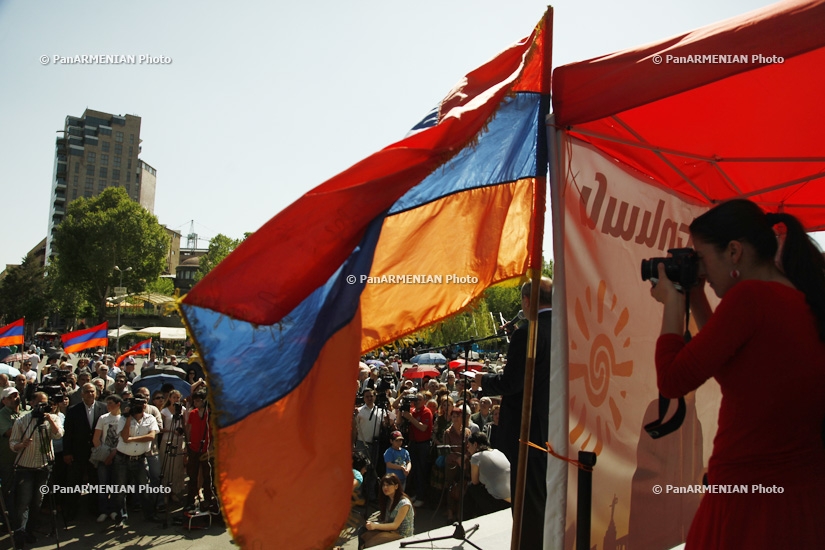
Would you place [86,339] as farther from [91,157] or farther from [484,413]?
[91,157]

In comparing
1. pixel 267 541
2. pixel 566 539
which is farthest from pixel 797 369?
pixel 267 541

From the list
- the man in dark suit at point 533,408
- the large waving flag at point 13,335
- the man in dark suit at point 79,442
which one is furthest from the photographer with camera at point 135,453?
the large waving flag at point 13,335

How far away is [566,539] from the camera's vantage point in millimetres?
2684

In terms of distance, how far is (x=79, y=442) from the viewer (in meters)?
8.71

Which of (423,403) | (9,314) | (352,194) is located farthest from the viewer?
(9,314)

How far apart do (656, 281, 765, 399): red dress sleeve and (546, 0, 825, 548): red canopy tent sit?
98cm

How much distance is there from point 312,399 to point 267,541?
0.51 meters

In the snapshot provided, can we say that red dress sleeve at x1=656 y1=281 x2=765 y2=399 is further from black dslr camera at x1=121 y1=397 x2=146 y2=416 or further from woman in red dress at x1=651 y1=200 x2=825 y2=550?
black dslr camera at x1=121 y1=397 x2=146 y2=416

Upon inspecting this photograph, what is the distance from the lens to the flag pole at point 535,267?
108 inches

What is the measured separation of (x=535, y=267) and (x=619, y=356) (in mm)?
761

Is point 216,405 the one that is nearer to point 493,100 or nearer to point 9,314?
point 493,100

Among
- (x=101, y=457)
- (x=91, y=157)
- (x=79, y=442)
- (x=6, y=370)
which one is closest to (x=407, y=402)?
(x=101, y=457)

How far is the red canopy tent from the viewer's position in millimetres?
2303

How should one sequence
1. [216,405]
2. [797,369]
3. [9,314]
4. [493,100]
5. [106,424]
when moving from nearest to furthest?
1. [797,369]
2. [216,405]
3. [493,100]
4. [106,424]
5. [9,314]
